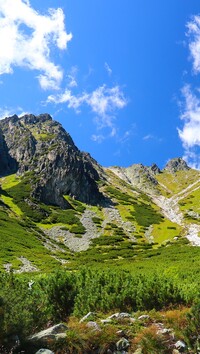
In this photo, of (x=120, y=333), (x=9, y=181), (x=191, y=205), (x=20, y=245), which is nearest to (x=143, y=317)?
(x=120, y=333)

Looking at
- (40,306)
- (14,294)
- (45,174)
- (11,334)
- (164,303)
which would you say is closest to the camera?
(11,334)

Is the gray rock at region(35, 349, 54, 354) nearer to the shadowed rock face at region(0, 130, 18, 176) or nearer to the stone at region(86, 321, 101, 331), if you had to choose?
the stone at region(86, 321, 101, 331)

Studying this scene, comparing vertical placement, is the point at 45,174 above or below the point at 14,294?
above

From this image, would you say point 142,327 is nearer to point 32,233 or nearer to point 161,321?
point 161,321

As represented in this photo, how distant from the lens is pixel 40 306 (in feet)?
40.0

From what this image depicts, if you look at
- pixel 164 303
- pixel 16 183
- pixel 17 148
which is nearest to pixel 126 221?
pixel 16 183

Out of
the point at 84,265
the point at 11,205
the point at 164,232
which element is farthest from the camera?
the point at 11,205

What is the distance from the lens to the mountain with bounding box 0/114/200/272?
7356cm

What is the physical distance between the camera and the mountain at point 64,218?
2896 inches

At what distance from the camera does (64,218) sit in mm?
111625

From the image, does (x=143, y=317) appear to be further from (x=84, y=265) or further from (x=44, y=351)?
(x=84, y=265)

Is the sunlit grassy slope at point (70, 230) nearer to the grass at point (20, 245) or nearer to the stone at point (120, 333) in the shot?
the grass at point (20, 245)

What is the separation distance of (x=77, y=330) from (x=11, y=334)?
6.31 feet

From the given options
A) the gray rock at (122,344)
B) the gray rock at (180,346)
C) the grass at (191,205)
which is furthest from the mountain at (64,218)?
the gray rock at (180,346)
